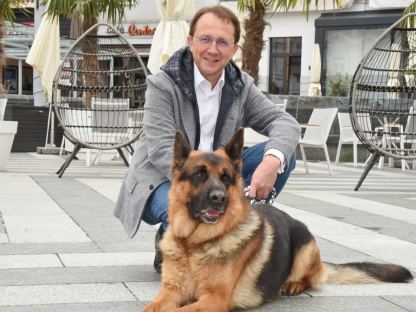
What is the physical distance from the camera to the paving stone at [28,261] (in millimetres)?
4617

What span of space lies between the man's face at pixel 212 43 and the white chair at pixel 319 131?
7668 mm

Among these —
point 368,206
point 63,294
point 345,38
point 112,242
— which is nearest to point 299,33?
point 345,38

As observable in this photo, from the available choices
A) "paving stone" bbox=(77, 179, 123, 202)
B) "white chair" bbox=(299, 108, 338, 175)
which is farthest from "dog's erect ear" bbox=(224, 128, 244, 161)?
"white chair" bbox=(299, 108, 338, 175)

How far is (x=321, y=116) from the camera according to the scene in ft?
41.4

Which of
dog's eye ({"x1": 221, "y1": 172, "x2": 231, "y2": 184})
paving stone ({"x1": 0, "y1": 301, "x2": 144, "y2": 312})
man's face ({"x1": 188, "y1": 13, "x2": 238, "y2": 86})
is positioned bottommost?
paving stone ({"x1": 0, "y1": 301, "x2": 144, "y2": 312})

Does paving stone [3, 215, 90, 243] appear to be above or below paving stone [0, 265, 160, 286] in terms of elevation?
below

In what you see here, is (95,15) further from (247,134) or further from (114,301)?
(114,301)

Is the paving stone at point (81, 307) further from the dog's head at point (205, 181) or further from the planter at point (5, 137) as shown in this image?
the planter at point (5, 137)

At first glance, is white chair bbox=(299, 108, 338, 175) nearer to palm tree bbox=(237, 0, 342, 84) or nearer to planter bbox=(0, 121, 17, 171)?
palm tree bbox=(237, 0, 342, 84)

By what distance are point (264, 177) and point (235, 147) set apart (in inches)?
20.2

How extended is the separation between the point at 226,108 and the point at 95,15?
40.5 feet

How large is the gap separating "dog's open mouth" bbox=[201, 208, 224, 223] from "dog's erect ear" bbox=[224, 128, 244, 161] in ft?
0.96

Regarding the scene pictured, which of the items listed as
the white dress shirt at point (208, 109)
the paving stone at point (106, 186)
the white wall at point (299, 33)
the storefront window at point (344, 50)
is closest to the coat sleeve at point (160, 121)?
the white dress shirt at point (208, 109)

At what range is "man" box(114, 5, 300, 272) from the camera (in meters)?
4.38
